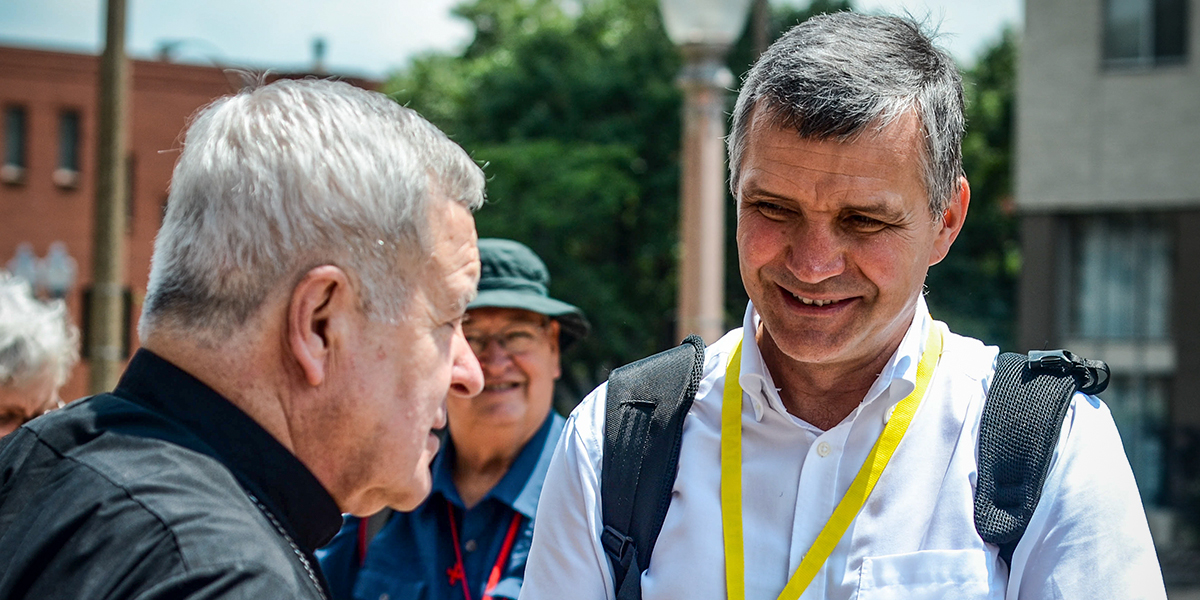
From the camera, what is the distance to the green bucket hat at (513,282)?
10.9 ft

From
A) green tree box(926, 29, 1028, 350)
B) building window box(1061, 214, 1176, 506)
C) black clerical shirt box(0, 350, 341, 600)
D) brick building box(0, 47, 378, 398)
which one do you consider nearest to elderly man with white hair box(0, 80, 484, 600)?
black clerical shirt box(0, 350, 341, 600)

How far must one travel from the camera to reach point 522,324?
3416mm

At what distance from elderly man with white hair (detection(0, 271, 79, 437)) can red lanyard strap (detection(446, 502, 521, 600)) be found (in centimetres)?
129

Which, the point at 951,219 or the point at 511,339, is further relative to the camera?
the point at 511,339

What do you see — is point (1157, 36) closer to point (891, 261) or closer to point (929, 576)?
point (891, 261)

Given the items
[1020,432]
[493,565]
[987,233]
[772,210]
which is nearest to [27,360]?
[493,565]

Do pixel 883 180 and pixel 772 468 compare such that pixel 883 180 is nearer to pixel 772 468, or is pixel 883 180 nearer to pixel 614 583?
pixel 772 468

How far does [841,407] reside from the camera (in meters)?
2.07

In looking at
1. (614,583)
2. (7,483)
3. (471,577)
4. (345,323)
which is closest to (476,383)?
(345,323)

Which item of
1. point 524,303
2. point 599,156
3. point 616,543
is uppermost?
point 599,156

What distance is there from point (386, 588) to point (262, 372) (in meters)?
1.69

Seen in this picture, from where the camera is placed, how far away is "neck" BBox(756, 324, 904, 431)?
2.08 metres

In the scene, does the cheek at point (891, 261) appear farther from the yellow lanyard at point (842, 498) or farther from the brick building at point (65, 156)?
the brick building at point (65, 156)

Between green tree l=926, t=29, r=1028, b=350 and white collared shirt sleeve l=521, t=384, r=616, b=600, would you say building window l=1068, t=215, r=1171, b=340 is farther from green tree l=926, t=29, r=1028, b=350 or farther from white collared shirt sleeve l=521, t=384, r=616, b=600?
white collared shirt sleeve l=521, t=384, r=616, b=600
